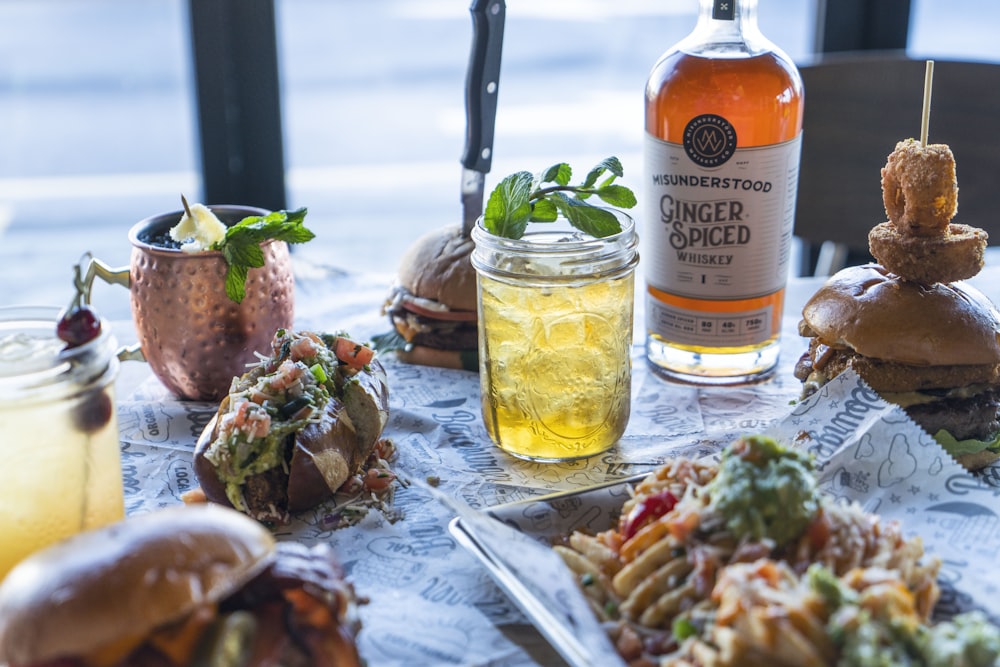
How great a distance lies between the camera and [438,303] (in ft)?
6.81

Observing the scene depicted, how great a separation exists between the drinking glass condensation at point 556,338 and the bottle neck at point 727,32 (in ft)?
1.31

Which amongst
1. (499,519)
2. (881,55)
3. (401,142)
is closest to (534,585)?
(499,519)

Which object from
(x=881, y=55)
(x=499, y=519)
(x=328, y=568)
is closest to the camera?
(x=328, y=568)

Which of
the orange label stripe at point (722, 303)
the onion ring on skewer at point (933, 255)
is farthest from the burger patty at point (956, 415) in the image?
the orange label stripe at point (722, 303)

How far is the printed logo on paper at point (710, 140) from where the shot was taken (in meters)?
1.82

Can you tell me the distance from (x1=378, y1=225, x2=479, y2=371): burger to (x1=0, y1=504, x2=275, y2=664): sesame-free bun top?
100cm

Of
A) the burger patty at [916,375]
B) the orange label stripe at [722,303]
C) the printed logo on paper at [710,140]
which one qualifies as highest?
the printed logo on paper at [710,140]

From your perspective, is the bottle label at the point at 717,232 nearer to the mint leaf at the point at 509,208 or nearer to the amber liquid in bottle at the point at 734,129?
the amber liquid in bottle at the point at 734,129

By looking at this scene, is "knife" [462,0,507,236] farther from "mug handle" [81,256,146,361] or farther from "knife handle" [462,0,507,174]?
"mug handle" [81,256,146,361]

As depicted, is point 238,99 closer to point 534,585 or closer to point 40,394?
point 40,394

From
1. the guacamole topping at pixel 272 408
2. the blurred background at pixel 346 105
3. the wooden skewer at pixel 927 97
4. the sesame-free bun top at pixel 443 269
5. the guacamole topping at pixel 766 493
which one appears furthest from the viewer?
the blurred background at pixel 346 105

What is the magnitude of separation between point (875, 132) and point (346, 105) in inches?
158

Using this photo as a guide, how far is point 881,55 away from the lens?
107 inches

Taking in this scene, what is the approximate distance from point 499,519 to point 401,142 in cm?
464
